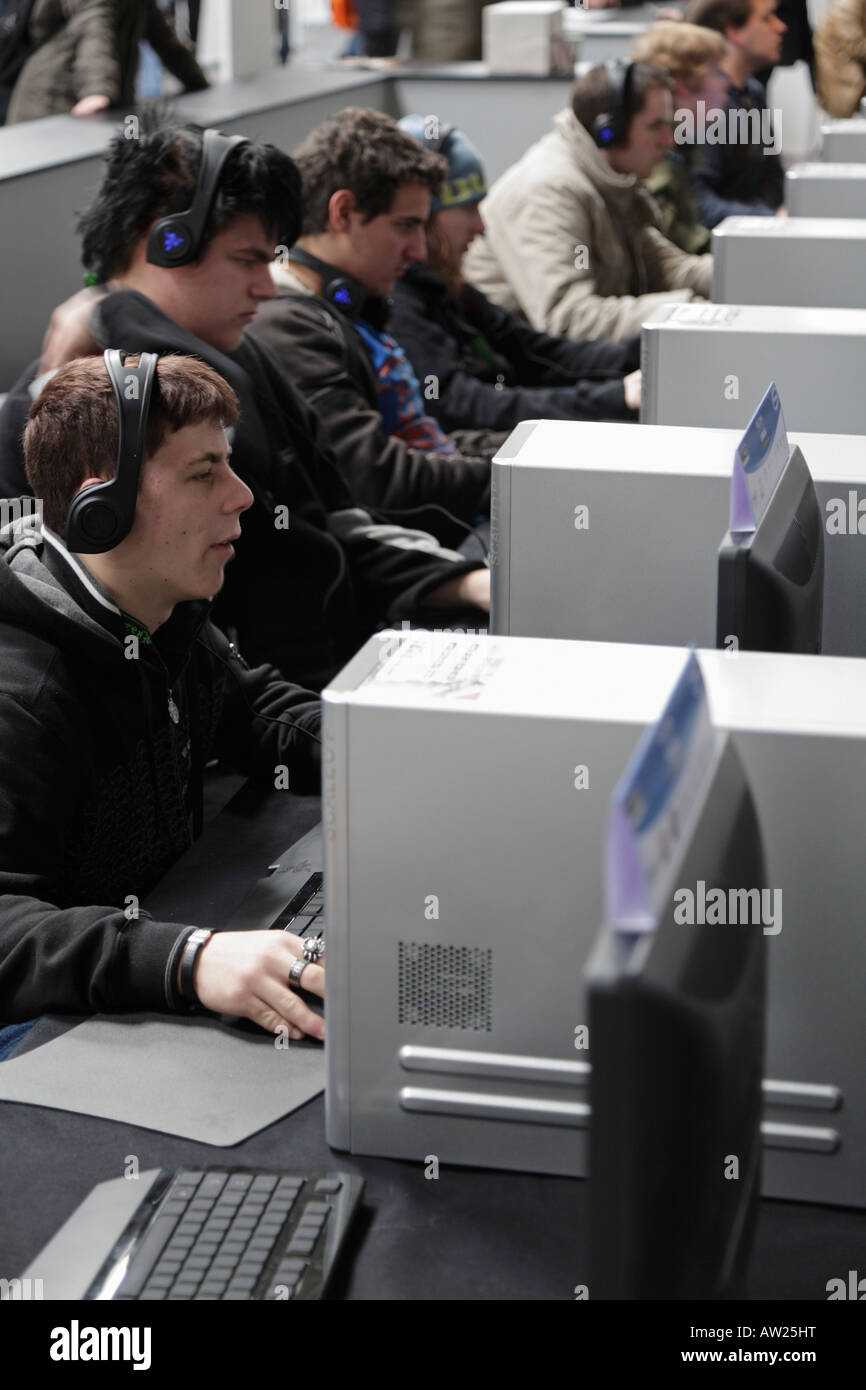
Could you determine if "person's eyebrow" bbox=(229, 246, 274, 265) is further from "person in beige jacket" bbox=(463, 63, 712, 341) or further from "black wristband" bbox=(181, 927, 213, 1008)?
"person in beige jacket" bbox=(463, 63, 712, 341)

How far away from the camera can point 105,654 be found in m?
1.44

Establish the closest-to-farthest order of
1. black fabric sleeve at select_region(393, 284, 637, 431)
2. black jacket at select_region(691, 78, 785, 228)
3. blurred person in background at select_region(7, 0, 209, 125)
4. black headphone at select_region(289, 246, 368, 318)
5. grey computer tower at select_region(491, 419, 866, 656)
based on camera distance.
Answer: grey computer tower at select_region(491, 419, 866, 656) < black headphone at select_region(289, 246, 368, 318) < black fabric sleeve at select_region(393, 284, 637, 431) < blurred person in background at select_region(7, 0, 209, 125) < black jacket at select_region(691, 78, 785, 228)

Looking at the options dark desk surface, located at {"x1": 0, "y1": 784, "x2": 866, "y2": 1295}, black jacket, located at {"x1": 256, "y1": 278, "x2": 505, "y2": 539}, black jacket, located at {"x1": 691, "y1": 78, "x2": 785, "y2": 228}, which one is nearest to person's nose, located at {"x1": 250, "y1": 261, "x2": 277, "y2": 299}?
black jacket, located at {"x1": 256, "y1": 278, "x2": 505, "y2": 539}

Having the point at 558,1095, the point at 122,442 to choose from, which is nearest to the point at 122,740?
the point at 122,442

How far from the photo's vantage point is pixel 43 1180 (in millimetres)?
1056

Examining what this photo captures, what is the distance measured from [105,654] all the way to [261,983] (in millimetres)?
386

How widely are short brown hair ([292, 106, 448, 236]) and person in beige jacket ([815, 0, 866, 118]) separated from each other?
8.65ft

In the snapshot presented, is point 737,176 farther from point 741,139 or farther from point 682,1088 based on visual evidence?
point 682,1088

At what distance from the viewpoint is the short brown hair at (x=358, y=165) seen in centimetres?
259

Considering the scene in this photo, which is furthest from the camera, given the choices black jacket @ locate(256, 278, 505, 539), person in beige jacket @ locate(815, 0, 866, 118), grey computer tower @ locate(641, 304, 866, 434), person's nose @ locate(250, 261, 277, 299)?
person in beige jacket @ locate(815, 0, 866, 118)

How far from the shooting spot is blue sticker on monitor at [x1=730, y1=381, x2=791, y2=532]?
1.15 metres

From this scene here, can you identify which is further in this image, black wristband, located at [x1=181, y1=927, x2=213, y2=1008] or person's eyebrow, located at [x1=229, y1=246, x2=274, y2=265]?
person's eyebrow, located at [x1=229, y1=246, x2=274, y2=265]

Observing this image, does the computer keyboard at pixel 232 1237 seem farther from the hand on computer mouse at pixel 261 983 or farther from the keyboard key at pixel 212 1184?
the hand on computer mouse at pixel 261 983
